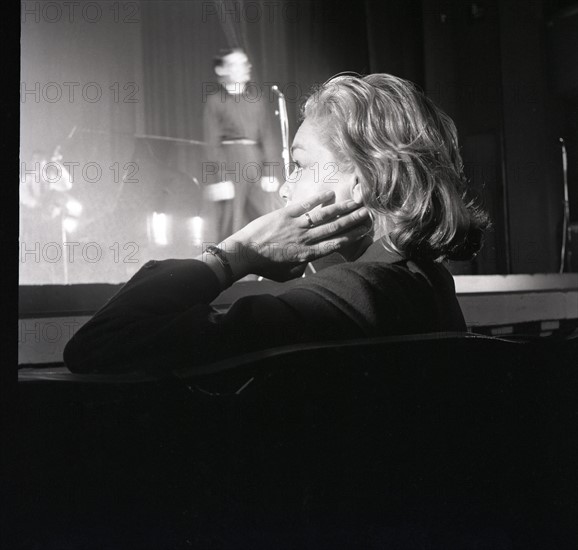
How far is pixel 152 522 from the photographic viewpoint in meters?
0.72

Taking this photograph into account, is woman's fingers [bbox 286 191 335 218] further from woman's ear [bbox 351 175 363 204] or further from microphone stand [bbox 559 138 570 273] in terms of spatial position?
microphone stand [bbox 559 138 570 273]

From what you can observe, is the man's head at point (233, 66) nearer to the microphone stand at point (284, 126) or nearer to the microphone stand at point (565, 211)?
the microphone stand at point (284, 126)

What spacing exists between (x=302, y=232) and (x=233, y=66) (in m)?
0.52

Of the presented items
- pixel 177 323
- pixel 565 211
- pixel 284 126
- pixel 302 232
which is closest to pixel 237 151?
pixel 284 126

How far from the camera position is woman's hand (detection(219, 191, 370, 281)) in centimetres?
81

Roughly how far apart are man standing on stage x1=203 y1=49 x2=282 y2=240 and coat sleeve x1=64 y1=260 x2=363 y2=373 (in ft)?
0.60

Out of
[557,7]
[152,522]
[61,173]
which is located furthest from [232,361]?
[557,7]

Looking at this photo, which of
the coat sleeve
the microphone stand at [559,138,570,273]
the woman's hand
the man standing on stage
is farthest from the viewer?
the microphone stand at [559,138,570,273]

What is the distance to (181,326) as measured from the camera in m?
0.69

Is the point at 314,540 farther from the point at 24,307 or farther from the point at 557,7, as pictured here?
the point at 557,7

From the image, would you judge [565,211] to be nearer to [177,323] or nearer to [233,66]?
[233,66]

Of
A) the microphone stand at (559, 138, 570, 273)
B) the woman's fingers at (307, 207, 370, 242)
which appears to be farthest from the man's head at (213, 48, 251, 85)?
the microphone stand at (559, 138, 570, 273)

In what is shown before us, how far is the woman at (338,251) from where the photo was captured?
27.6 inches

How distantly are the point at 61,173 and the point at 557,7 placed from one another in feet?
3.09
